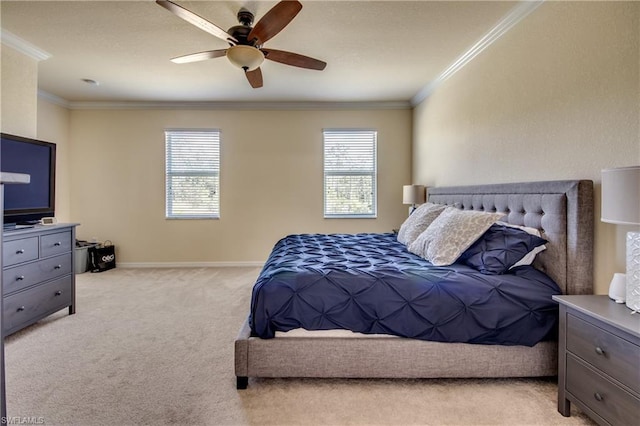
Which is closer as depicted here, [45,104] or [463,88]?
[463,88]

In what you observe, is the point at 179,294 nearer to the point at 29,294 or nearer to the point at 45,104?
the point at 29,294

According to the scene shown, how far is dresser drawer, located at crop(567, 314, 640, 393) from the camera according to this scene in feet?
4.16

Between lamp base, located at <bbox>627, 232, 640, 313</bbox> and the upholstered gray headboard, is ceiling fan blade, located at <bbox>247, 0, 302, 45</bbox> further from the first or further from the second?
lamp base, located at <bbox>627, 232, 640, 313</bbox>

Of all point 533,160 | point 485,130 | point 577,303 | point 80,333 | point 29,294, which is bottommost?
point 80,333

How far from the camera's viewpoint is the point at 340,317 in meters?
1.82

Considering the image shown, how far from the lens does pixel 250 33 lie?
2268mm

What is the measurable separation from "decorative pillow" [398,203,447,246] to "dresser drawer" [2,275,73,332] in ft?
10.6

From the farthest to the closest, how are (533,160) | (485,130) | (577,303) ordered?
(485,130)
(533,160)
(577,303)

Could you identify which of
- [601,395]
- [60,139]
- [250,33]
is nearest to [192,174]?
[60,139]

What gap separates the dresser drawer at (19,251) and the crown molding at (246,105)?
9.33 ft

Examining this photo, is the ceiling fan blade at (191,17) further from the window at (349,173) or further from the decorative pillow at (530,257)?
the window at (349,173)

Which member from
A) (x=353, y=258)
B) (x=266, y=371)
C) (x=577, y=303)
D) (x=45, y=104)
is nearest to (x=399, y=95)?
(x=353, y=258)

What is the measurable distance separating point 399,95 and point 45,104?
16.5ft

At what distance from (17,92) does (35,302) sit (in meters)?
2.01
